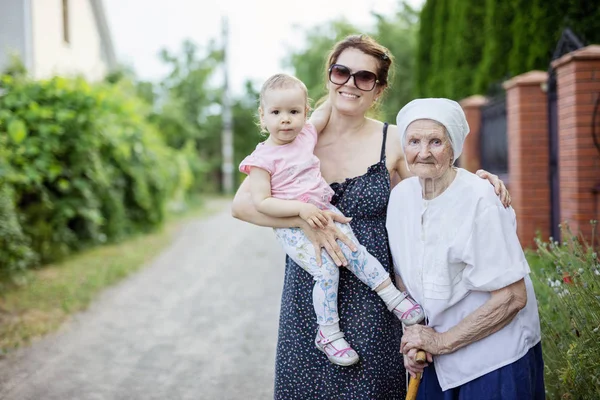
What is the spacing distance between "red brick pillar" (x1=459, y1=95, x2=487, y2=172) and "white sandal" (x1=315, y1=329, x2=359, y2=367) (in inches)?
300

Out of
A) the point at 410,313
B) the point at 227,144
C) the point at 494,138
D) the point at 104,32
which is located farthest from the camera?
the point at 227,144

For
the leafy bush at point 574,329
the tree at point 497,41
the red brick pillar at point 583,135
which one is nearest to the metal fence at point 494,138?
the tree at point 497,41

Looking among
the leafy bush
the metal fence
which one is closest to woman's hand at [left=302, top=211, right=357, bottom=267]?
the leafy bush

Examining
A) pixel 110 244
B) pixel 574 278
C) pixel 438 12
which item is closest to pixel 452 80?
pixel 438 12

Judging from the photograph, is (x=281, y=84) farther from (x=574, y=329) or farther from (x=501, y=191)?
(x=574, y=329)

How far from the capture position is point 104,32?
21000mm

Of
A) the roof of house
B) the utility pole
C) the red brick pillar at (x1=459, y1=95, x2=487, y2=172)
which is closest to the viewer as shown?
the red brick pillar at (x1=459, y1=95, x2=487, y2=172)

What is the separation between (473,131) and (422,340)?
834 cm

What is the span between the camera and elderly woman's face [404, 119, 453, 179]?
2.28m

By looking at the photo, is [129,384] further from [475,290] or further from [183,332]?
[475,290]

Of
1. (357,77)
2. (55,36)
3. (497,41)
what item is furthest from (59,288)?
(55,36)

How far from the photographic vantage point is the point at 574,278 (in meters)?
2.79

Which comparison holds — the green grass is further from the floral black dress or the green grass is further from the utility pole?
A: the utility pole

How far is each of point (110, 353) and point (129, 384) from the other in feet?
3.01
